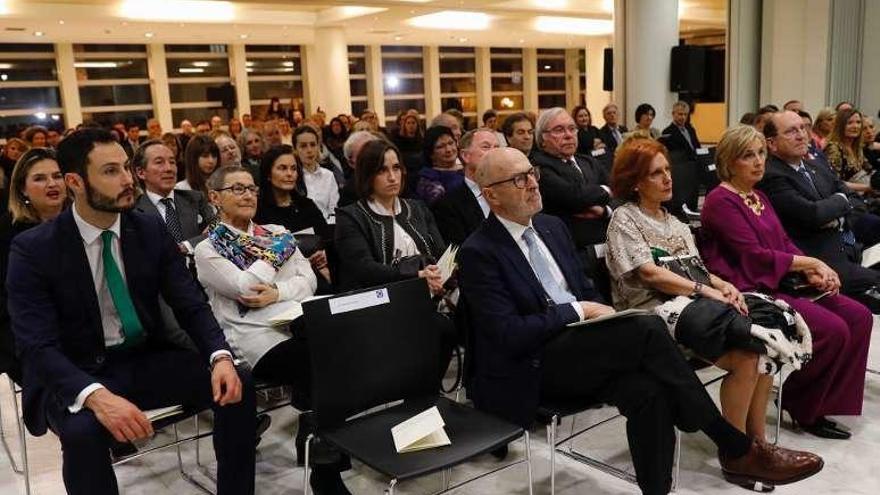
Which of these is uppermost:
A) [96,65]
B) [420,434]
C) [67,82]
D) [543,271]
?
[96,65]

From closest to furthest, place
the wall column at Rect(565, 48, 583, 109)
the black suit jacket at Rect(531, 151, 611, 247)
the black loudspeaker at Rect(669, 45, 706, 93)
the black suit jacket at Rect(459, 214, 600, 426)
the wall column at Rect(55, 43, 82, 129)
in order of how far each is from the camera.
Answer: the black suit jacket at Rect(459, 214, 600, 426), the black suit jacket at Rect(531, 151, 611, 247), the black loudspeaker at Rect(669, 45, 706, 93), the wall column at Rect(55, 43, 82, 129), the wall column at Rect(565, 48, 583, 109)

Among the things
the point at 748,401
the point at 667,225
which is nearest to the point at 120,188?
the point at 667,225

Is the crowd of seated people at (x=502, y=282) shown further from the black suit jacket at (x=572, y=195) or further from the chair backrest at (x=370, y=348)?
the chair backrest at (x=370, y=348)

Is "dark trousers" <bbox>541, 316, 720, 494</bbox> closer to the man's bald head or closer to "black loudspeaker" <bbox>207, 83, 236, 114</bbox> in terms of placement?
the man's bald head

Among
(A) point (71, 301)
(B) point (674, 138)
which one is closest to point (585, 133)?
(B) point (674, 138)

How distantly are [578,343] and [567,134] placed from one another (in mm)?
1946

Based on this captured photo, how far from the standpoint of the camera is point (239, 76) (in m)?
16.7

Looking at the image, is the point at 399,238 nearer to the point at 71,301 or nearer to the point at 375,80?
the point at 71,301

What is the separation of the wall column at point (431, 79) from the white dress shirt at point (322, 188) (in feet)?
48.3

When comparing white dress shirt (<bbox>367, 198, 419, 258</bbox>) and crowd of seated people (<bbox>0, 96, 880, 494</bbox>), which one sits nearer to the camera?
crowd of seated people (<bbox>0, 96, 880, 494</bbox>)

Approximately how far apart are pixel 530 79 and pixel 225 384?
2072cm

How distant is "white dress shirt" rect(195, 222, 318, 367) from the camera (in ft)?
9.43

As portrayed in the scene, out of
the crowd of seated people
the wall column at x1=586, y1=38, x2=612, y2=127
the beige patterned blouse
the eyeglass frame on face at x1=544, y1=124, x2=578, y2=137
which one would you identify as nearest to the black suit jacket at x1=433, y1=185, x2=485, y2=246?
the crowd of seated people

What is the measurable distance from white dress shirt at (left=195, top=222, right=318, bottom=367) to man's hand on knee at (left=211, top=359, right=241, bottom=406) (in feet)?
1.86
